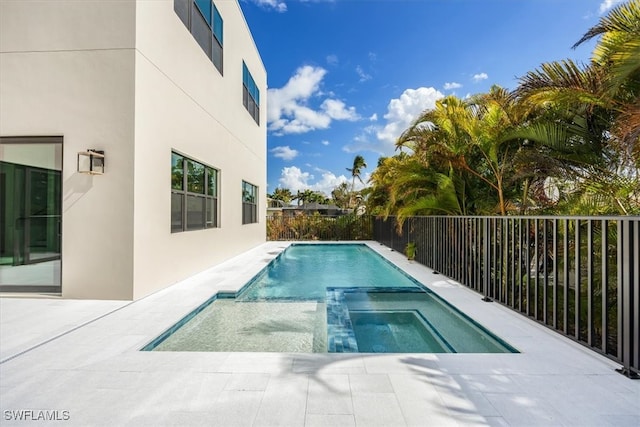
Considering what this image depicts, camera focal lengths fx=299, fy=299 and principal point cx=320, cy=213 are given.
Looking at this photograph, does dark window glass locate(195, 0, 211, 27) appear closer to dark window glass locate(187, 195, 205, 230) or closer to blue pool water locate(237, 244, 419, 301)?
dark window glass locate(187, 195, 205, 230)

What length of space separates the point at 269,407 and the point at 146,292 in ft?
11.6

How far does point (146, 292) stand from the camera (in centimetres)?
462

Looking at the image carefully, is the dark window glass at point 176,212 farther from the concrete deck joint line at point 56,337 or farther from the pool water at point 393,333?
the pool water at point 393,333

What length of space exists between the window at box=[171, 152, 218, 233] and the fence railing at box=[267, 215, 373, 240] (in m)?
7.93

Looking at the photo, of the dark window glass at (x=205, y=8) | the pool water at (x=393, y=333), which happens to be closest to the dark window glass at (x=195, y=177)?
the dark window glass at (x=205, y=8)

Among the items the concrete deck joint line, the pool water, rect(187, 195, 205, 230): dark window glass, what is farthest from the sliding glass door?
the pool water

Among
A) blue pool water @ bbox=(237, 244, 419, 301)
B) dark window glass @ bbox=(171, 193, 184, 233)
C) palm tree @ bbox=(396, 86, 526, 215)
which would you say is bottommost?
blue pool water @ bbox=(237, 244, 419, 301)

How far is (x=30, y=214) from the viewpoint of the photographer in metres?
4.86

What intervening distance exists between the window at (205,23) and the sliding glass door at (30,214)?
3.37 meters

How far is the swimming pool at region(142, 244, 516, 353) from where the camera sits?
3133 millimetres

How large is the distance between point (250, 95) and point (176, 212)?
7.01 metres

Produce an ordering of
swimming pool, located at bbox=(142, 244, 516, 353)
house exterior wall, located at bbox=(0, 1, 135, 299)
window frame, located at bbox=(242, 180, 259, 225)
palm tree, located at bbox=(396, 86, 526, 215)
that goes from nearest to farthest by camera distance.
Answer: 1. swimming pool, located at bbox=(142, 244, 516, 353)
2. house exterior wall, located at bbox=(0, 1, 135, 299)
3. palm tree, located at bbox=(396, 86, 526, 215)
4. window frame, located at bbox=(242, 180, 259, 225)

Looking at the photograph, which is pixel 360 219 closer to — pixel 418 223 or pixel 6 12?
pixel 418 223

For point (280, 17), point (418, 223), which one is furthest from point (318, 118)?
point (418, 223)
